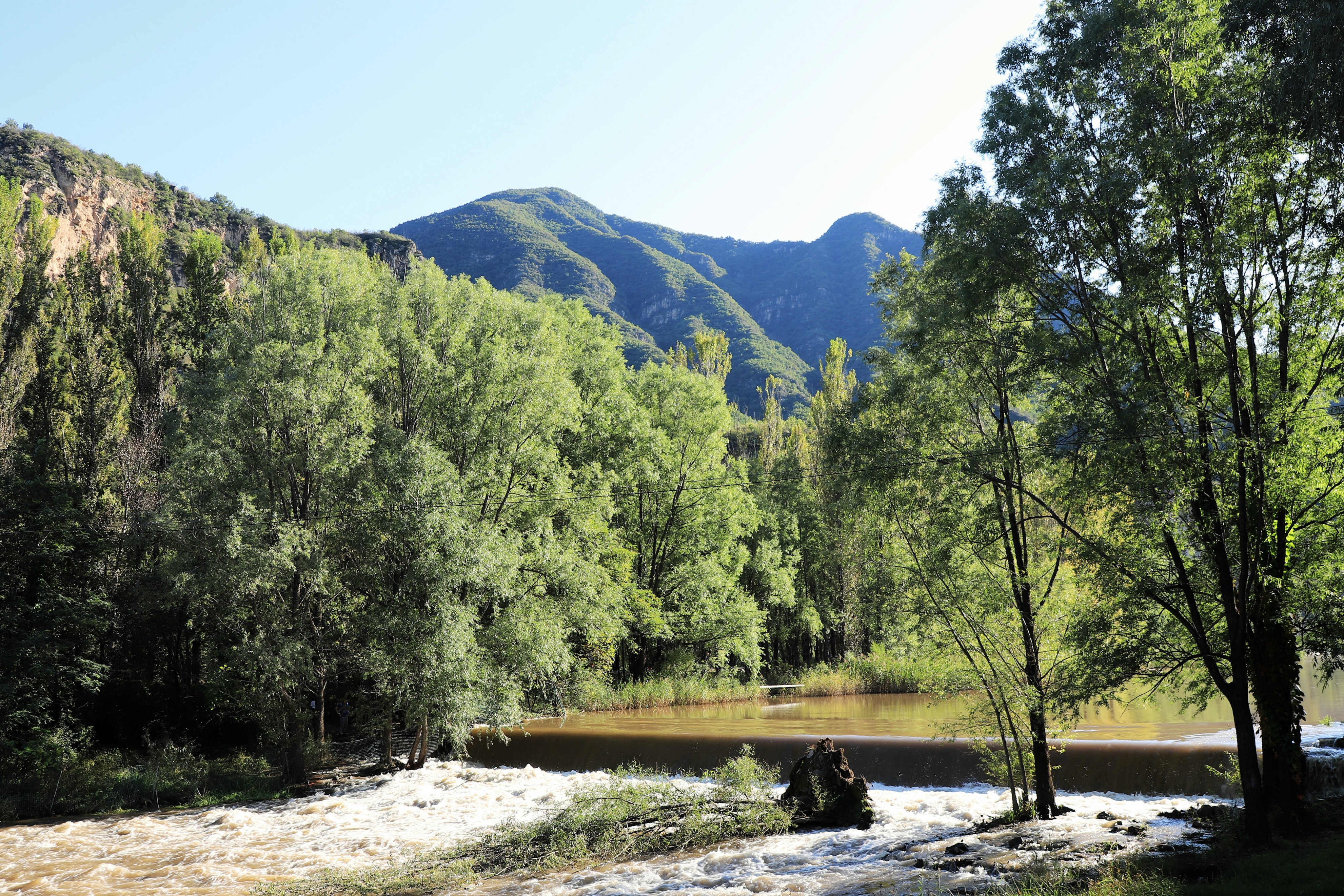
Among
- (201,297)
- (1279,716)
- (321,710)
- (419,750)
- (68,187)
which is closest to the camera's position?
(1279,716)

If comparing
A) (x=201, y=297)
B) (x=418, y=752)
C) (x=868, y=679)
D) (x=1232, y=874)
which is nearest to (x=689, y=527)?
(x=868, y=679)

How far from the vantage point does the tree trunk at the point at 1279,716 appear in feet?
35.9

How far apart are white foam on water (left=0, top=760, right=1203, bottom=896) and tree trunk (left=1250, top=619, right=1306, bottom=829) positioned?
1602 millimetres

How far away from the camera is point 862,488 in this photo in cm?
1484

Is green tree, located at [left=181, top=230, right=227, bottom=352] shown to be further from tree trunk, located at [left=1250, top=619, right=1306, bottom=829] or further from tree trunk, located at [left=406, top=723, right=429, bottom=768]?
tree trunk, located at [left=1250, top=619, right=1306, bottom=829]

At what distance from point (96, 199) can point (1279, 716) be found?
266 feet

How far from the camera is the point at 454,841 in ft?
48.0

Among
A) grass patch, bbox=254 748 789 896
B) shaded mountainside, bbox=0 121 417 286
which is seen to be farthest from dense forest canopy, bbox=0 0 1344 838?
shaded mountainside, bbox=0 121 417 286

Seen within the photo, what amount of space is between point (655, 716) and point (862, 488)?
58.2 feet

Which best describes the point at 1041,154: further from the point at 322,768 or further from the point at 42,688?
the point at 42,688

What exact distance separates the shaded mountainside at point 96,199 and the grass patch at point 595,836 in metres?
50.6

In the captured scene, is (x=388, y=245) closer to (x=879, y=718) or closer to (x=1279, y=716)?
(x=879, y=718)

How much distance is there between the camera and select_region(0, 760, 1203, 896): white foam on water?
37.9 ft

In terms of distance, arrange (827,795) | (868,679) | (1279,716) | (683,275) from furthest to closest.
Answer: (683,275) → (868,679) → (827,795) → (1279,716)
